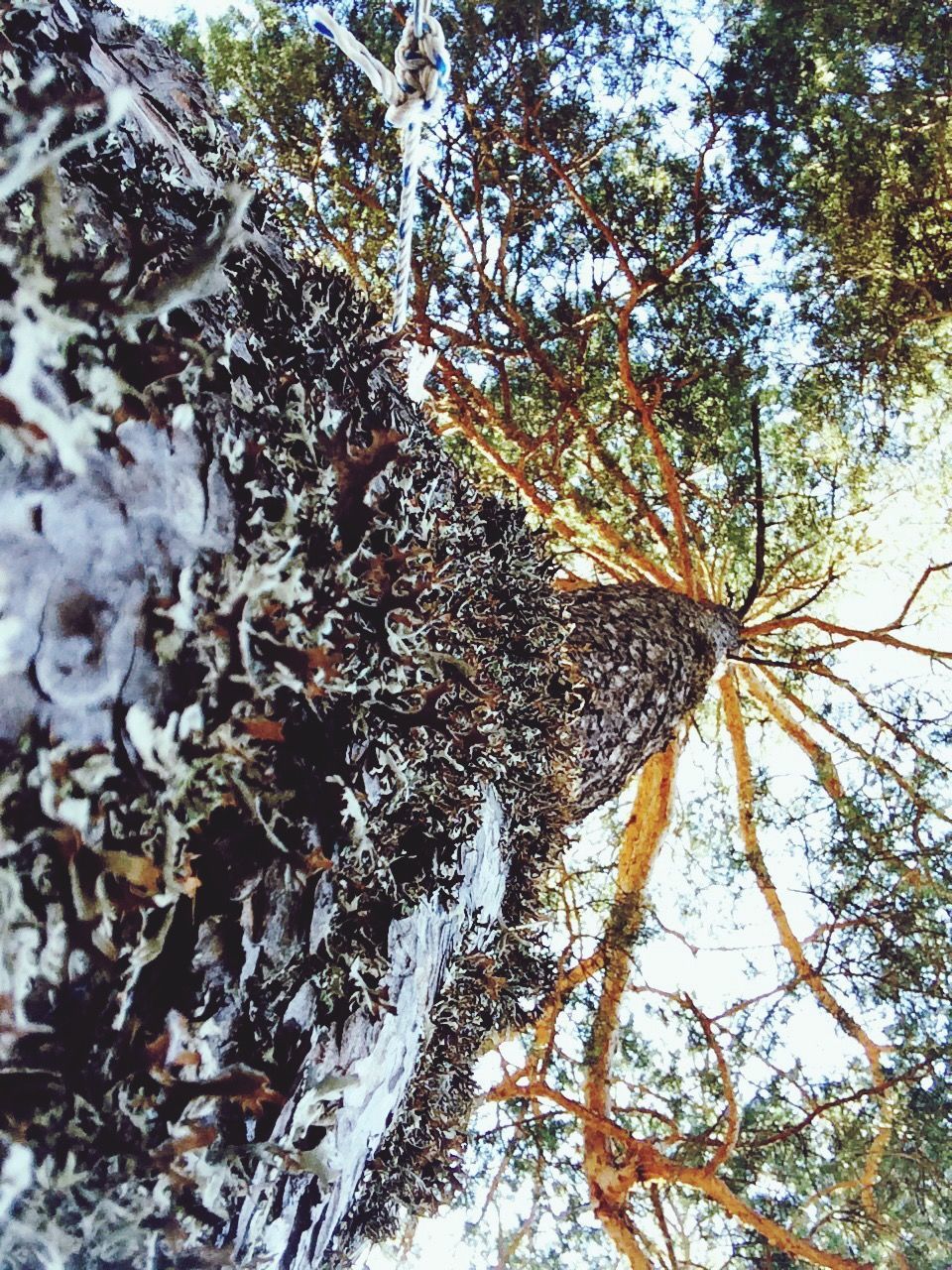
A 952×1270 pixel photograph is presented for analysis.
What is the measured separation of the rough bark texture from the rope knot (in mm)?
1701

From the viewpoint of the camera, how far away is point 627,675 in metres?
3.55

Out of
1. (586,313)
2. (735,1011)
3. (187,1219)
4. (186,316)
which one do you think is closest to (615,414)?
(586,313)

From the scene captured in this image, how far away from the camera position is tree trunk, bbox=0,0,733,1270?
691 mm

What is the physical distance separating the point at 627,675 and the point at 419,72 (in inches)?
93.0

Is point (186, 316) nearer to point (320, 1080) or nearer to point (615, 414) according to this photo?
point (320, 1080)

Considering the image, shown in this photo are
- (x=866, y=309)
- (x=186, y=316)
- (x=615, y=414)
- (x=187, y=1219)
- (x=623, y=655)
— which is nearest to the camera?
(x=187, y=1219)

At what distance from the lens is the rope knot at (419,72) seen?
1704 millimetres

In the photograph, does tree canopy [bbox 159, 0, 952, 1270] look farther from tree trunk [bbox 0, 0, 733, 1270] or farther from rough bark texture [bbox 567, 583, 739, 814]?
tree trunk [bbox 0, 0, 733, 1270]

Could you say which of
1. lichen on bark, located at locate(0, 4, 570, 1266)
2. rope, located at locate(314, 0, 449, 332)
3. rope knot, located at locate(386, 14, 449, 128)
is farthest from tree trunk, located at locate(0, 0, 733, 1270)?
rope knot, located at locate(386, 14, 449, 128)

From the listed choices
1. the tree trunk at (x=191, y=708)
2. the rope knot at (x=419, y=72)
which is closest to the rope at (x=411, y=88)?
the rope knot at (x=419, y=72)

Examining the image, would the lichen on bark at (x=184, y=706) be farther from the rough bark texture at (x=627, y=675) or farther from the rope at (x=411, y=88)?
the rough bark texture at (x=627, y=675)

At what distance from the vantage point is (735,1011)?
5.16m

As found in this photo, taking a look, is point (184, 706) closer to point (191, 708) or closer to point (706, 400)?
point (191, 708)

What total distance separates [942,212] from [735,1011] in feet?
16.7
